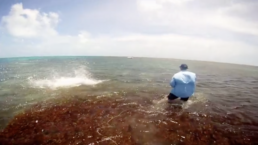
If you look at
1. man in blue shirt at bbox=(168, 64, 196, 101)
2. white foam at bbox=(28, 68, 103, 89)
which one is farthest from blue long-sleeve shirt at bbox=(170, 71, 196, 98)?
white foam at bbox=(28, 68, 103, 89)

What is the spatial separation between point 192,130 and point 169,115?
1.75 m

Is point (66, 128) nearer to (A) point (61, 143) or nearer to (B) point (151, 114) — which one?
(A) point (61, 143)

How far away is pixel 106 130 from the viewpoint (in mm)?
6969

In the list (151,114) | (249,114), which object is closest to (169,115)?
(151,114)

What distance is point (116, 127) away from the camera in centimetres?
726

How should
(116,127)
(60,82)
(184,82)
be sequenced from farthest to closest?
(60,82), (184,82), (116,127)

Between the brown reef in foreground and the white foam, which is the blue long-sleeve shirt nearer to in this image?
the brown reef in foreground

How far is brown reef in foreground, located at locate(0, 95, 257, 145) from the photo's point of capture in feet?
20.5

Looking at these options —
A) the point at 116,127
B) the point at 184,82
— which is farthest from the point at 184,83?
the point at 116,127

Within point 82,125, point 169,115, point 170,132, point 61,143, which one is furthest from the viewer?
point 169,115

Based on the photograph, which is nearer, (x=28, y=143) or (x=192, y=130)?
(x=28, y=143)

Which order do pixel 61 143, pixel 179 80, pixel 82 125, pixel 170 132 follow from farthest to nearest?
pixel 179 80 < pixel 82 125 < pixel 170 132 < pixel 61 143

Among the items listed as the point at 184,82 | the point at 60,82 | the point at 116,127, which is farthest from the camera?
the point at 60,82

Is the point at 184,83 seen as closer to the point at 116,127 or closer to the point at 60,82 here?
the point at 116,127
